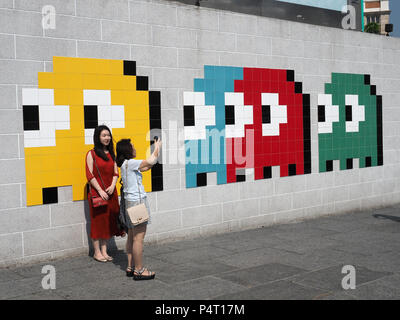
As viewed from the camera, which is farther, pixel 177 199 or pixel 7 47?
pixel 177 199

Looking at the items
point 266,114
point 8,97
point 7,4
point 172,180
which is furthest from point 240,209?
point 7,4

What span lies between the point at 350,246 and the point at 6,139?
4675 millimetres

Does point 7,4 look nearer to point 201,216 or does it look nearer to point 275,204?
point 201,216

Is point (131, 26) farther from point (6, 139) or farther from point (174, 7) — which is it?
point (6, 139)

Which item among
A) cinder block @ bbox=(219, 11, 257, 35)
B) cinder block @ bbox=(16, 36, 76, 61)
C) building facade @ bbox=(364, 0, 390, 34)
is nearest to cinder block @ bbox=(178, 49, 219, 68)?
cinder block @ bbox=(219, 11, 257, 35)

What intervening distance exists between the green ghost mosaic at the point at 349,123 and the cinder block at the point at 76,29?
4.50 m

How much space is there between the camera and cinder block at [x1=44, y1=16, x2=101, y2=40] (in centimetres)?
623

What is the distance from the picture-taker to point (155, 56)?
711 cm

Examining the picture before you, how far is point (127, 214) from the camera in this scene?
209 inches

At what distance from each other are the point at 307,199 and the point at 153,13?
4.33 m

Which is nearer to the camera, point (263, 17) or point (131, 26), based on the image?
point (131, 26)
